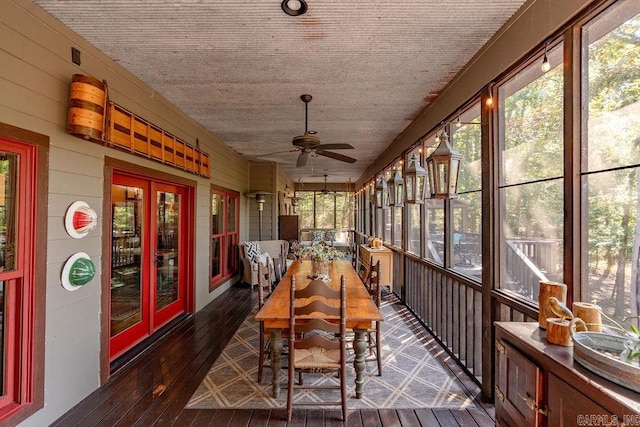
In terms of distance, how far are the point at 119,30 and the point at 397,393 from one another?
383 centimetres

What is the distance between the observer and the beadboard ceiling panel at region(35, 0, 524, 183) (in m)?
2.19

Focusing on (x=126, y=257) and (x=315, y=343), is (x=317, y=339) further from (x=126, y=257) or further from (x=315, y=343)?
(x=126, y=257)

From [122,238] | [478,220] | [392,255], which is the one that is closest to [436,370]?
[478,220]

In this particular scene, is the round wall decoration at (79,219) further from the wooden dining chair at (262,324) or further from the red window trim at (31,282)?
the wooden dining chair at (262,324)

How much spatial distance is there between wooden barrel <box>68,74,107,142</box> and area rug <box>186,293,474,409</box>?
7.86ft

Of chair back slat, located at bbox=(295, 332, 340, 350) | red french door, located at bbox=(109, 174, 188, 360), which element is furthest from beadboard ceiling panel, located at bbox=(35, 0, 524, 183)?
chair back slat, located at bbox=(295, 332, 340, 350)

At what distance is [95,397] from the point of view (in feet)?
8.69

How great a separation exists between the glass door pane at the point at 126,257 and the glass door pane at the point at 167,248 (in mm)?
372

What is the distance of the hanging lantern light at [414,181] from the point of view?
10.6ft

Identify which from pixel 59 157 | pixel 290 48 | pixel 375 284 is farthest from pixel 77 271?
pixel 375 284

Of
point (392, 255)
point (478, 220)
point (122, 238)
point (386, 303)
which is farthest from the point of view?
point (392, 255)

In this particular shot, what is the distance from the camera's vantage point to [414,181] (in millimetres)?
3271

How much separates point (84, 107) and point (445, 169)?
2935mm

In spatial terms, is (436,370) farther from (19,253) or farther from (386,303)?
(19,253)
